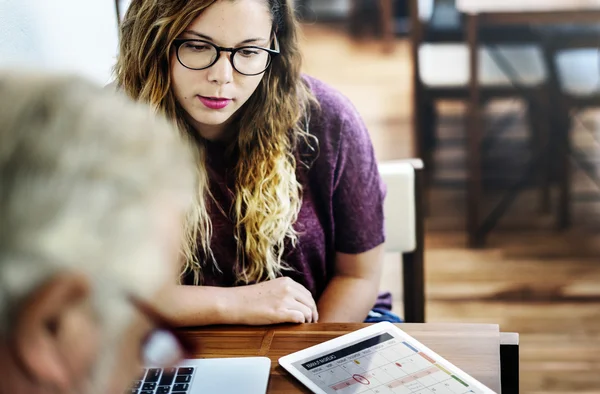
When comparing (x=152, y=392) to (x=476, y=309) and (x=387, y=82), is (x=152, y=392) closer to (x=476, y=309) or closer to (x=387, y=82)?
(x=476, y=309)

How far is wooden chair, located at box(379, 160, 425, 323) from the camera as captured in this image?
1.73 meters

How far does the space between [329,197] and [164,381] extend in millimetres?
572

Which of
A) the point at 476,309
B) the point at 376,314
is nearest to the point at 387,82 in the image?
the point at 476,309

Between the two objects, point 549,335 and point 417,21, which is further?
point 417,21

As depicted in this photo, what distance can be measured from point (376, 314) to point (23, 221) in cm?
115

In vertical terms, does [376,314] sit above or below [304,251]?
below

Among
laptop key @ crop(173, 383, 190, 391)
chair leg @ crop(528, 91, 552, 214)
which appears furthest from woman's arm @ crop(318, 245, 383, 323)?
chair leg @ crop(528, 91, 552, 214)

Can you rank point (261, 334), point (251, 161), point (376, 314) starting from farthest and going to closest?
point (376, 314), point (251, 161), point (261, 334)

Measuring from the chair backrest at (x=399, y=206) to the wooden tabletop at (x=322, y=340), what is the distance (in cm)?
58

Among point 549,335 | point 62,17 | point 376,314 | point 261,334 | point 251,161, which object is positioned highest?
point 62,17

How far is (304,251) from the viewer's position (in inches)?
59.2

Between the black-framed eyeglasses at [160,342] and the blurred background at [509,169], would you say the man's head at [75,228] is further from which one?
the blurred background at [509,169]

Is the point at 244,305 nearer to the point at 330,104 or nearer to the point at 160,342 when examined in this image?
the point at 330,104

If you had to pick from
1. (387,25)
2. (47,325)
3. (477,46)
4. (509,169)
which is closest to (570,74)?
(477,46)
